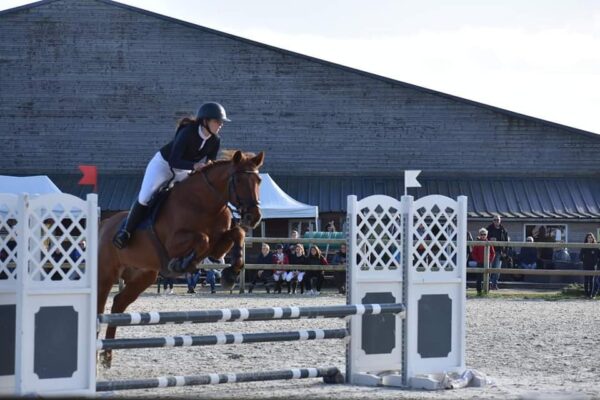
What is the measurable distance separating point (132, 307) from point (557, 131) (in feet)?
61.6

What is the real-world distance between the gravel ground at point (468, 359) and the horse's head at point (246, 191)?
3.95 ft

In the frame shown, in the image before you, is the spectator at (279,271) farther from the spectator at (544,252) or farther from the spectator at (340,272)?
the spectator at (544,252)

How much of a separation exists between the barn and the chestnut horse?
20931 millimetres

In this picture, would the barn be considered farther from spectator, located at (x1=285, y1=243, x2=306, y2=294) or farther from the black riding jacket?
the black riding jacket

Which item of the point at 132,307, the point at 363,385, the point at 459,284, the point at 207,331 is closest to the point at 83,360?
the point at 363,385

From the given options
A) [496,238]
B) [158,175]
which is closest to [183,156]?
[158,175]

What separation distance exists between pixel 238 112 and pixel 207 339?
Answer: 22.5 meters

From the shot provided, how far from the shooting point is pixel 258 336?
6.97 metres

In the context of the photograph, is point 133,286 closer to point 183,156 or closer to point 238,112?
point 183,156

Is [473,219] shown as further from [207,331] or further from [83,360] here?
[83,360]

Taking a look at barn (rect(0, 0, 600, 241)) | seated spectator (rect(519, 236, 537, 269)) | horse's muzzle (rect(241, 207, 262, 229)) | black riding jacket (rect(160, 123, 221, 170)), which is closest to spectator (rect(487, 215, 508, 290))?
seated spectator (rect(519, 236, 537, 269))

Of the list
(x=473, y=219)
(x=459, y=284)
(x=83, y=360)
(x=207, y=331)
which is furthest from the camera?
(x=473, y=219)

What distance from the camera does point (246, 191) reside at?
7.32 meters

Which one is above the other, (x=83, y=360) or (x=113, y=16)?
(x=113, y=16)
